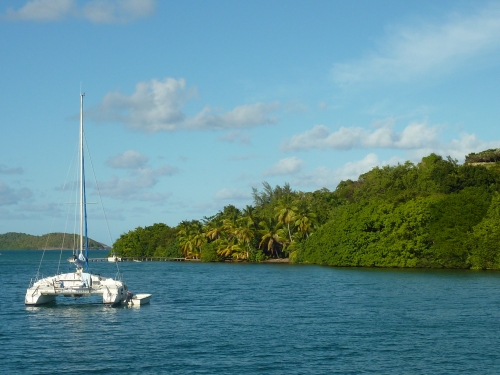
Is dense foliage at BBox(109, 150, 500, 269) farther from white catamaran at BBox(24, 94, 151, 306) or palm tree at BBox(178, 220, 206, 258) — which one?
white catamaran at BBox(24, 94, 151, 306)

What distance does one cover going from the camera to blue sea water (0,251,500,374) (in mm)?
28672

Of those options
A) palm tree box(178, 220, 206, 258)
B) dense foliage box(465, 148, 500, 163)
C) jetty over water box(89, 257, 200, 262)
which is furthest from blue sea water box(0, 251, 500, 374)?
jetty over water box(89, 257, 200, 262)

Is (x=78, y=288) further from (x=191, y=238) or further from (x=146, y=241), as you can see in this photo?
(x=146, y=241)

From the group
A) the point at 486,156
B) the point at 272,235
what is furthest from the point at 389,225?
the point at 486,156

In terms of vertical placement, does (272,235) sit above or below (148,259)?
above

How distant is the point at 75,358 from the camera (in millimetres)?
30203

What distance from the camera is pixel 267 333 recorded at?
3641 cm

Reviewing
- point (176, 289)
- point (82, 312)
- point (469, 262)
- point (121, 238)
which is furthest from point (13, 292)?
point (121, 238)

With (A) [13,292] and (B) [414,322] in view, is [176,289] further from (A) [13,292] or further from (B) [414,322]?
(B) [414,322]

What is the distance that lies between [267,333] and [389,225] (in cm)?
5611

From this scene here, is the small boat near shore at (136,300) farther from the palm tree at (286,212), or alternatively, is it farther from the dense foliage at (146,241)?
the dense foliage at (146,241)

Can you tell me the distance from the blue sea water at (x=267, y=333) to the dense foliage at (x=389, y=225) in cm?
2396

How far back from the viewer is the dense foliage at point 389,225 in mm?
83062

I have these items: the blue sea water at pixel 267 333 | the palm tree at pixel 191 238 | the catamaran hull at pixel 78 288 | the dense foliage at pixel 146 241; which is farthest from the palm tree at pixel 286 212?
the catamaran hull at pixel 78 288
